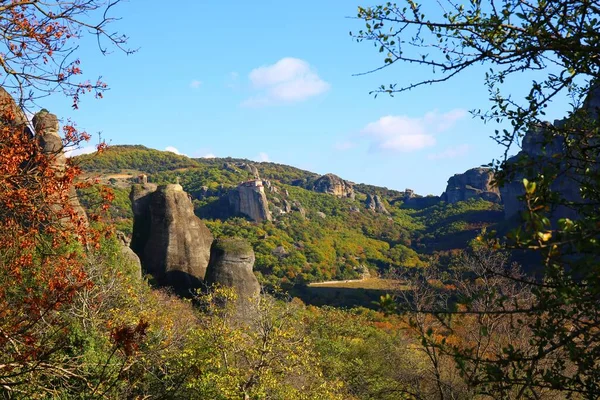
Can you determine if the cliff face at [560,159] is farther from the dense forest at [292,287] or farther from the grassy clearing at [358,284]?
the grassy clearing at [358,284]

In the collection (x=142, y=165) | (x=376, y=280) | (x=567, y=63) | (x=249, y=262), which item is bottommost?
(x=376, y=280)

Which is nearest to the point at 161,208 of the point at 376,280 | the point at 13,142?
the point at 13,142

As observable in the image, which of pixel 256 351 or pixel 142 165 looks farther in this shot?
pixel 142 165

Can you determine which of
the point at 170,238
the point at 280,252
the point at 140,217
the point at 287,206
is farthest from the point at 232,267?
the point at 287,206

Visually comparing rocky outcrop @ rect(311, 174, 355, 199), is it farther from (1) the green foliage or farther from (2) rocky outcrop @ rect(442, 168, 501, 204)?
(1) the green foliage

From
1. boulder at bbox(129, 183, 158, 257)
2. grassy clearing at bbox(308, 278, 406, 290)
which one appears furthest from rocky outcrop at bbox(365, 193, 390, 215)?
boulder at bbox(129, 183, 158, 257)

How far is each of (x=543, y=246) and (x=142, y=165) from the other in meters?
121

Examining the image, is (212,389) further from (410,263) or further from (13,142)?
(410,263)

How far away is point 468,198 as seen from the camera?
11688cm

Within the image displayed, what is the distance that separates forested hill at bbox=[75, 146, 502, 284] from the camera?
72438 mm

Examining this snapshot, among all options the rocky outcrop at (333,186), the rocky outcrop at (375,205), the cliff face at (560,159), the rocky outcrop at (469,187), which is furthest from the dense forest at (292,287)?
the rocky outcrop at (333,186)

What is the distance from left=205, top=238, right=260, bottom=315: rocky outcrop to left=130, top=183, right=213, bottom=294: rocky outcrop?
171 inches

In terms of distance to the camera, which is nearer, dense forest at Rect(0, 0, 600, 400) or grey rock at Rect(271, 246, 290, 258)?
dense forest at Rect(0, 0, 600, 400)

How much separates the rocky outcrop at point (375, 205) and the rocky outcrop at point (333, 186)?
19.5 feet
